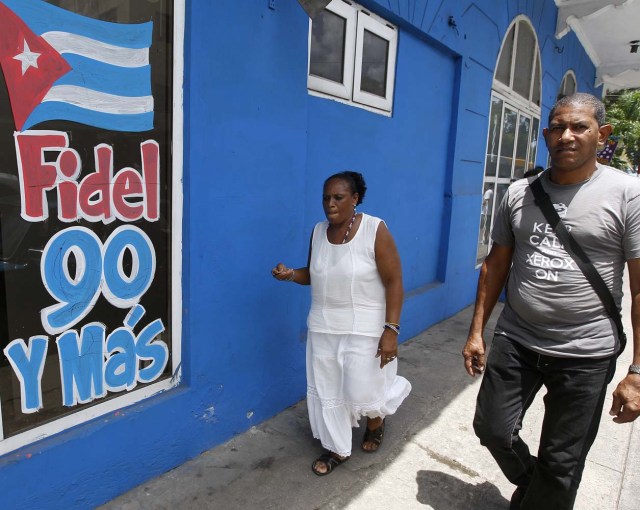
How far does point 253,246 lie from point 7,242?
119 centimetres

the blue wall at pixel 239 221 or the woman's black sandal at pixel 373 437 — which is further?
the woman's black sandal at pixel 373 437

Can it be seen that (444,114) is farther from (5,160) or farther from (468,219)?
(5,160)

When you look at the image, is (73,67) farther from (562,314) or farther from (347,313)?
(562,314)

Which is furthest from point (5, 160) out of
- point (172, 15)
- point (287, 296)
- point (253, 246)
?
point (287, 296)

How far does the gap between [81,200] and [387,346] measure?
5.00 ft

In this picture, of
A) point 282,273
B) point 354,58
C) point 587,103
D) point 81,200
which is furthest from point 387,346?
point 354,58

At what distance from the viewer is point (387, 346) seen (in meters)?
2.42

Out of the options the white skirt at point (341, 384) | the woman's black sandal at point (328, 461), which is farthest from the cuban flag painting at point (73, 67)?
the woman's black sandal at point (328, 461)

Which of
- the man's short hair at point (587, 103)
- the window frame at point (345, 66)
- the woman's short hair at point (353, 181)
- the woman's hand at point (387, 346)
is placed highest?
the window frame at point (345, 66)

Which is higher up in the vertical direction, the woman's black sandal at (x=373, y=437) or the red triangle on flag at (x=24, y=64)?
the red triangle on flag at (x=24, y=64)

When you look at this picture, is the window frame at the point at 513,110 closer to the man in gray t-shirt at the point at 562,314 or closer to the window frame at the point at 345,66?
the window frame at the point at 345,66

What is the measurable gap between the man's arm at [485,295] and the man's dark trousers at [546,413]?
7 cm

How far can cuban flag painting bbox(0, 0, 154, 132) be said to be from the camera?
1778mm

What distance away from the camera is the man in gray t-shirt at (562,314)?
1815 millimetres
